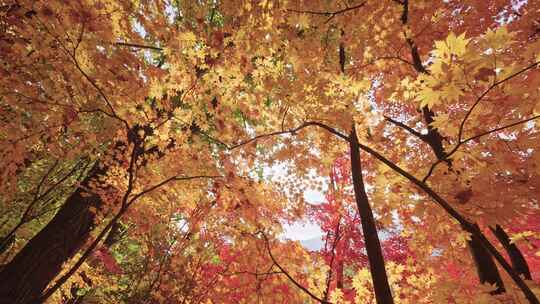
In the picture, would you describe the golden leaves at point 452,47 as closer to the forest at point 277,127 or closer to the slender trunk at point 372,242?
the forest at point 277,127

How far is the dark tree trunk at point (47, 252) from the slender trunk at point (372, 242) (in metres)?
4.82

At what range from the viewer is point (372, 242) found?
3.28 meters

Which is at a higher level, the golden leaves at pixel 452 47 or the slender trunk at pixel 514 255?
the slender trunk at pixel 514 255

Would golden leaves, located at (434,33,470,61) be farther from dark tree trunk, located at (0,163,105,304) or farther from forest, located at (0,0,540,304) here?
dark tree trunk, located at (0,163,105,304)

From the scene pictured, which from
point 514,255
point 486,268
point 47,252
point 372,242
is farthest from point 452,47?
point 47,252

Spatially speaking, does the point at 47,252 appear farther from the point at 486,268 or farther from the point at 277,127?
the point at 486,268

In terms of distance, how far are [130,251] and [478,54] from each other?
633 inches

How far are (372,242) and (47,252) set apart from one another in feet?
16.9

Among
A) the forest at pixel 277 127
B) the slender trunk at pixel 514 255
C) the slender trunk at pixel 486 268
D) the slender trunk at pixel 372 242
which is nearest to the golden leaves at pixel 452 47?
the forest at pixel 277 127

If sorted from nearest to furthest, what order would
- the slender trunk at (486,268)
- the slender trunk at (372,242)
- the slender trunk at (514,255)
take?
the slender trunk at (372,242), the slender trunk at (486,268), the slender trunk at (514,255)

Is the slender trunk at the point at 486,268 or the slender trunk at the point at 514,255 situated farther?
the slender trunk at the point at 514,255

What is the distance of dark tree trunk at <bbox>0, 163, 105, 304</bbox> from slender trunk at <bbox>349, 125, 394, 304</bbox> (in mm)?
4822

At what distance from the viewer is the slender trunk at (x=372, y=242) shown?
300 centimetres

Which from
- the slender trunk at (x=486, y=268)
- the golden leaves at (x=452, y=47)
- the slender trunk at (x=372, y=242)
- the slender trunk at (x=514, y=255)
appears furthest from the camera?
the slender trunk at (x=514, y=255)
